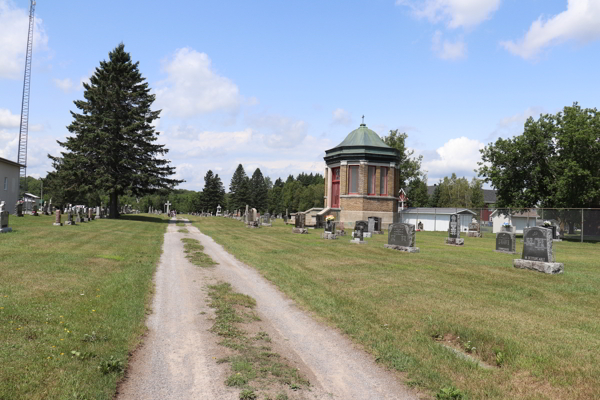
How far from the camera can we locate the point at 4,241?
631 inches

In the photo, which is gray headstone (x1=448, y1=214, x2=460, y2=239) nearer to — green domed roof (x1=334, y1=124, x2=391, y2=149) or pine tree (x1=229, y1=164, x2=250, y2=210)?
green domed roof (x1=334, y1=124, x2=391, y2=149)

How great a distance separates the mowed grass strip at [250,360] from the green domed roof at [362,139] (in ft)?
129

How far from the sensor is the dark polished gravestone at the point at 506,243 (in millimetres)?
20156

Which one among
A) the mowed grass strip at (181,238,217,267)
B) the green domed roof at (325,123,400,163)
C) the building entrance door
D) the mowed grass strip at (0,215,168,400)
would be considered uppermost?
the green domed roof at (325,123,400,163)

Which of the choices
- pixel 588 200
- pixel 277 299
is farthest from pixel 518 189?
pixel 277 299

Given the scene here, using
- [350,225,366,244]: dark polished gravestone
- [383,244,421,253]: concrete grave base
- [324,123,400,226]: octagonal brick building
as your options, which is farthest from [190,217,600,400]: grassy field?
[324,123,400,226]: octagonal brick building

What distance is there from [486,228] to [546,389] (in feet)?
152

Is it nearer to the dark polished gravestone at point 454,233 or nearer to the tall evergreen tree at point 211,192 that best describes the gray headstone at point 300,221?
the dark polished gravestone at point 454,233

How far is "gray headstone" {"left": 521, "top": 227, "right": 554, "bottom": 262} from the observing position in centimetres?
1351

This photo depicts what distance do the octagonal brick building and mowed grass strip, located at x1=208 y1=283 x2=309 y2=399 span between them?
3618 centimetres

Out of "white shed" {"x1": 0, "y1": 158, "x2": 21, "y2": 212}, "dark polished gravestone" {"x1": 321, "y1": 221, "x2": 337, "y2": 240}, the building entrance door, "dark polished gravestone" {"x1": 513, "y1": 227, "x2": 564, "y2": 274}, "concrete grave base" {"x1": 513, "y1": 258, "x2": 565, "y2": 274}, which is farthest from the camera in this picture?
the building entrance door

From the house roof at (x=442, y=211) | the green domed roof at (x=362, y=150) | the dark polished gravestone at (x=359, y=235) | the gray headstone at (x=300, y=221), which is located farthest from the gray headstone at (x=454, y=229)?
the house roof at (x=442, y=211)

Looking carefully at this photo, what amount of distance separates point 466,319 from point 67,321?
7.27m

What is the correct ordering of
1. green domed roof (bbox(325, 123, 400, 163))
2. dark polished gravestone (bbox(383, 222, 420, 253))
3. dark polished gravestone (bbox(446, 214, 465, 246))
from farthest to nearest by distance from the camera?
1. green domed roof (bbox(325, 123, 400, 163))
2. dark polished gravestone (bbox(446, 214, 465, 246))
3. dark polished gravestone (bbox(383, 222, 420, 253))
